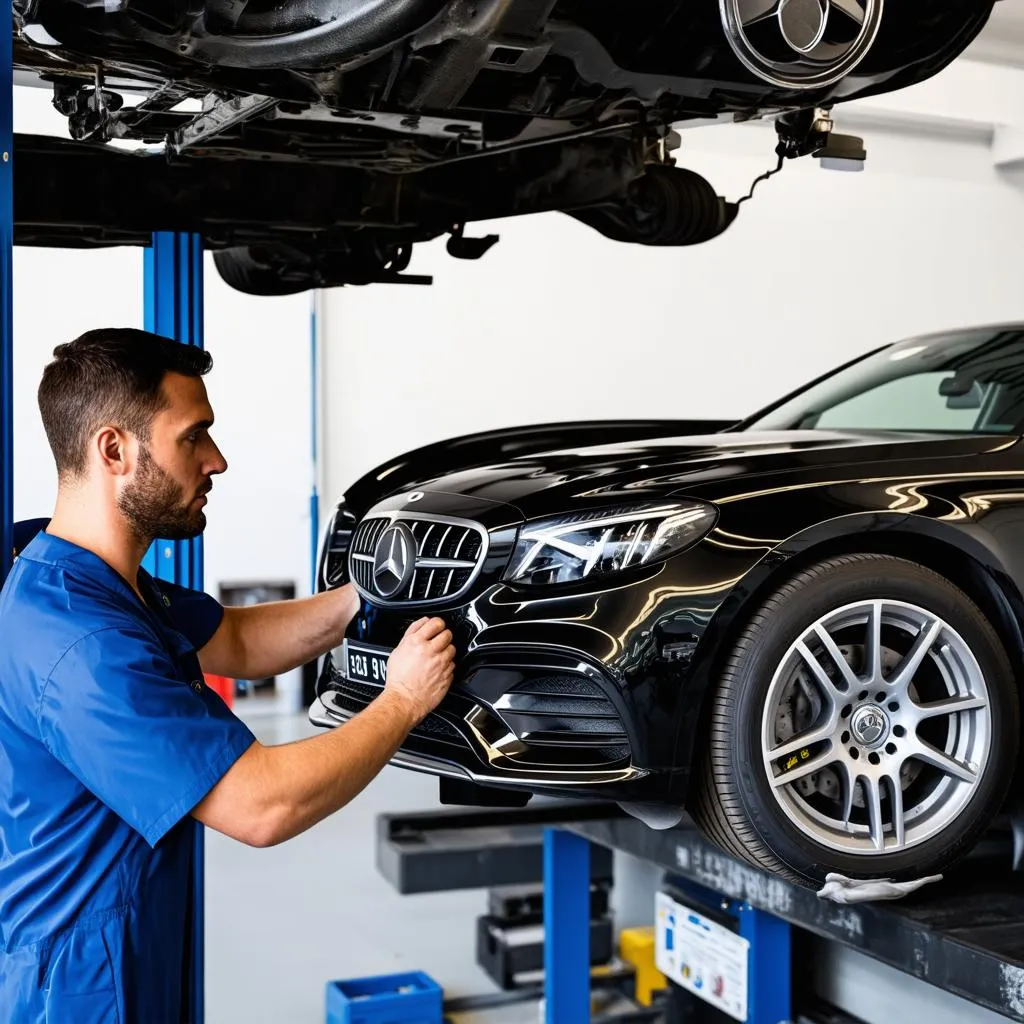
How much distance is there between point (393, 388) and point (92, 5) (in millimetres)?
6430

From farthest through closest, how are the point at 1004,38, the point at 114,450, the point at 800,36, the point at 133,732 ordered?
the point at 1004,38, the point at 800,36, the point at 114,450, the point at 133,732

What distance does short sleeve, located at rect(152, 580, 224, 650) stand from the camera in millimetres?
2578

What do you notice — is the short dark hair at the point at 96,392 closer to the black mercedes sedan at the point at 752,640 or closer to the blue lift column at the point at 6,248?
the blue lift column at the point at 6,248

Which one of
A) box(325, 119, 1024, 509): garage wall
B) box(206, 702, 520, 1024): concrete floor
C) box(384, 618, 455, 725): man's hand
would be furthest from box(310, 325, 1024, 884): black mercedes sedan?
box(325, 119, 1024, 509): garage wall

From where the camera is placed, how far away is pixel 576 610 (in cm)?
232

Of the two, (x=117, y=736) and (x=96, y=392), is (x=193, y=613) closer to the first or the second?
(x=96, y=392)

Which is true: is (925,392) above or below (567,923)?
above

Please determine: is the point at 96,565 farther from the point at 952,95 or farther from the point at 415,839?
the point at 952,95

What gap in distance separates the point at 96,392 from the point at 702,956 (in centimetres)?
227

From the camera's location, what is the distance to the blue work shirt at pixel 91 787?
5.96 feet

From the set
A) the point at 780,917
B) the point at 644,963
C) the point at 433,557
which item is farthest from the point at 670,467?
the point at 644,963

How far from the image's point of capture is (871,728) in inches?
94.4

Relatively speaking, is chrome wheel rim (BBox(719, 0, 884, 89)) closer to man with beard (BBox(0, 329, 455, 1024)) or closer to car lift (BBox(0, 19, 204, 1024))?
man with beard (BBox(0, 329, 455, 1024))

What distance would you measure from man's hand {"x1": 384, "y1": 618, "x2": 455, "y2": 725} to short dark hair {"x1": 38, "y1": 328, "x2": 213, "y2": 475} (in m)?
0.54
